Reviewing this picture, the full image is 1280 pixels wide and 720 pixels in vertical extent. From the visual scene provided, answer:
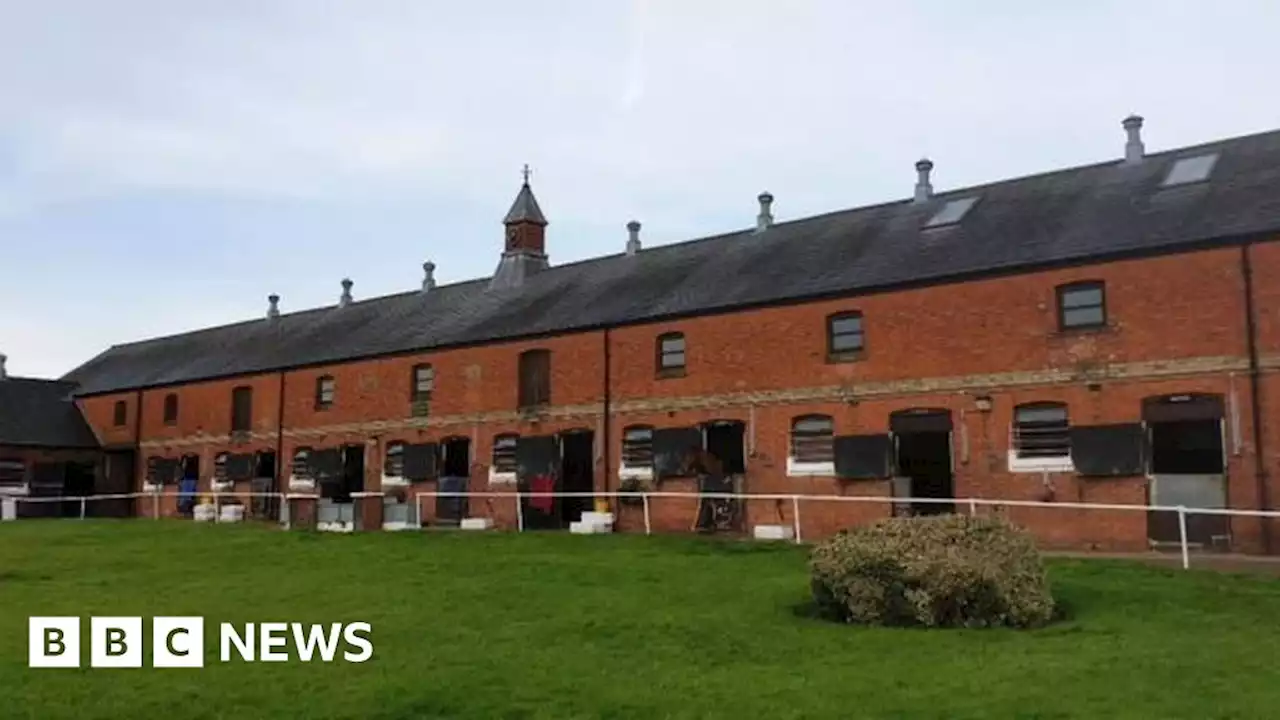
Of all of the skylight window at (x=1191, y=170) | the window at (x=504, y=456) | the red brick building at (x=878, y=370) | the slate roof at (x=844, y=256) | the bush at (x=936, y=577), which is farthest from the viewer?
the window at (x=504, y=456)

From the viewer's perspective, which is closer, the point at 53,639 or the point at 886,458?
the point at 53,639

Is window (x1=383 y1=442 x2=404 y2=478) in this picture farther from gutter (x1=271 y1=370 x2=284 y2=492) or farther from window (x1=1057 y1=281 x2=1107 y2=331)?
window (x1=1057 y1=281 x2=1107 y2=331)

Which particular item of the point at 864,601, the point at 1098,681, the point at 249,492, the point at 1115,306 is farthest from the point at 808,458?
the point at 249,492

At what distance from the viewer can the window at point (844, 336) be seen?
2620cm

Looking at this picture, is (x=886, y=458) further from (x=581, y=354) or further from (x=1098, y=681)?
(x=1098, y=681)

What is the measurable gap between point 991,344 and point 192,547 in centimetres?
1711

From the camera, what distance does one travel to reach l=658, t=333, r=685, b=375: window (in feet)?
96.2

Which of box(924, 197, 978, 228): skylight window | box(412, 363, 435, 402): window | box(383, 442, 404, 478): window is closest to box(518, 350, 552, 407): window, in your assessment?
box(412, 363, 435, 402): window

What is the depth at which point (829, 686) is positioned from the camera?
1041 centimetres

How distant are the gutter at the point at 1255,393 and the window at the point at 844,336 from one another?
7.75 meters

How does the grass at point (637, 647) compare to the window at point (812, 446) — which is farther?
the window at point (812, 446)

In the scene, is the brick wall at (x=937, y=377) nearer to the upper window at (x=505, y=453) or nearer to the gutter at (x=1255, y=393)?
the gutter at (x=1255, y=393)

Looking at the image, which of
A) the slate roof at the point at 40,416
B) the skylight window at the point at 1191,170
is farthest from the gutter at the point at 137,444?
the skylight window at the point at 1191,170

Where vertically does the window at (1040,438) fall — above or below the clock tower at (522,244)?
below
